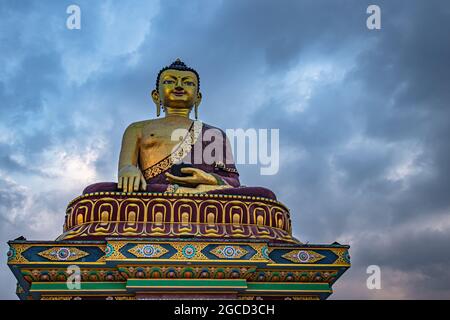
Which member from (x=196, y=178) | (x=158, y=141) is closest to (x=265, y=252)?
(x=196, y=178)

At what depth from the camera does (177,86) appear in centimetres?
866

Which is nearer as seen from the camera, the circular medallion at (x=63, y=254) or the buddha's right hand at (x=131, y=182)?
the circular medallion at (x=63, y=254)

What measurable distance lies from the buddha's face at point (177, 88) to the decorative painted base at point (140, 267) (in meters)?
3.65

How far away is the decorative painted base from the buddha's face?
3655 mm

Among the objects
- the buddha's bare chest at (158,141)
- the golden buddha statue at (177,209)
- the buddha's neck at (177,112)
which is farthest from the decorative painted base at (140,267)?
the buddha's neck at (177,112)

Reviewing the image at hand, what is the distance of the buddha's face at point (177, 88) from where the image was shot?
868 cm

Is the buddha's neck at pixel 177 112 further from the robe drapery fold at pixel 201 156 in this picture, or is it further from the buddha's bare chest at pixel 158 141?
the buddha's bare chest at pixel 158 141

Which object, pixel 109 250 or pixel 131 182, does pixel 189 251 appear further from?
pixel 131 182

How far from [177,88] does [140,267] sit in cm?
395

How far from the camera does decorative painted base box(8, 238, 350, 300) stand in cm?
543

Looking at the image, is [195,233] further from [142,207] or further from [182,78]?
[182,78]

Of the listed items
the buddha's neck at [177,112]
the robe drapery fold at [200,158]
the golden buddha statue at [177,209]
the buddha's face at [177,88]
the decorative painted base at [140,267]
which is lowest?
the decorative painted base at [140,267]
